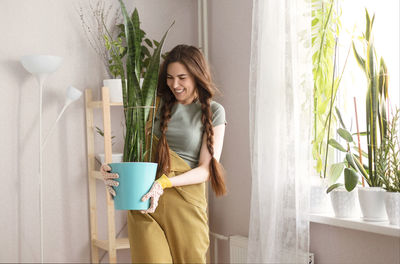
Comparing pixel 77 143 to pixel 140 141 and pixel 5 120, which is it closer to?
pixel 5 120

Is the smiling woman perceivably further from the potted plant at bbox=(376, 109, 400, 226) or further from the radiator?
the radiator

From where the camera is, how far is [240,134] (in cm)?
314

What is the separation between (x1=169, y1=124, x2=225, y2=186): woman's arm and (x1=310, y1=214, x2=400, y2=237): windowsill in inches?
26.5

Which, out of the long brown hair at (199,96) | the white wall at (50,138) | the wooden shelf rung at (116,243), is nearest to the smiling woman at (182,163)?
the long brown hair at (199,96)

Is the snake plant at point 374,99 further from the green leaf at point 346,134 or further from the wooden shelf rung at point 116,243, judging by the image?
the wooden shelf rung at point 116,243

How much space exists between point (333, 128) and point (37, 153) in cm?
178

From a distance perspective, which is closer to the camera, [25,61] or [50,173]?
[25,61]

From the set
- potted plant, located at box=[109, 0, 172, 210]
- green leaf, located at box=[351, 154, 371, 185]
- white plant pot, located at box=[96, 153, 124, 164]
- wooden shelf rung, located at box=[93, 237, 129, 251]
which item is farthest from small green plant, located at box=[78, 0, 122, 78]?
green leaf, located at box=[351, 154, 371, 185]

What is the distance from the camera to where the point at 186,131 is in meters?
2.14

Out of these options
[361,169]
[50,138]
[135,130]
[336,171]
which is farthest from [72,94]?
[361,169]

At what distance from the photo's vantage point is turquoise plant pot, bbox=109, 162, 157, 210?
1770 mm

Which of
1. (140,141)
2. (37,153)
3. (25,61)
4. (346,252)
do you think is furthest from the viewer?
(37,153)

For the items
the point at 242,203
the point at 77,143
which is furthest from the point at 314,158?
the point at 77,143

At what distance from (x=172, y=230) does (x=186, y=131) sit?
16.8 inches
